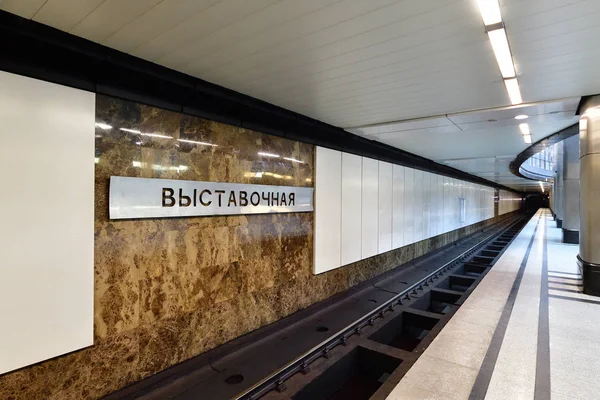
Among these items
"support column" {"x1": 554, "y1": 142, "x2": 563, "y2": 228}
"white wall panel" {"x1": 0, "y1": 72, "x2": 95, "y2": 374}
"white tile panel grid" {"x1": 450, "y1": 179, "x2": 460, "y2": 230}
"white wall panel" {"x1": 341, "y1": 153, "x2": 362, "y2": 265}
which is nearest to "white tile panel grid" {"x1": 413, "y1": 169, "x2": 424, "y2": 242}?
"white wall panel" {"x1": 341, "y1": 153, "x2": 362, "y2": 265}

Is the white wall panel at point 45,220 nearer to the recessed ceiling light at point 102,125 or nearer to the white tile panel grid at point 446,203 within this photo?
the recessed ceiling light at point 102,125

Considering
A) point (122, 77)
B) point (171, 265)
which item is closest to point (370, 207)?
point (171, 265)

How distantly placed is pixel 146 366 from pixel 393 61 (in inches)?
153

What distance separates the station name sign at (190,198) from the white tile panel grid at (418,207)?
5.92 metres

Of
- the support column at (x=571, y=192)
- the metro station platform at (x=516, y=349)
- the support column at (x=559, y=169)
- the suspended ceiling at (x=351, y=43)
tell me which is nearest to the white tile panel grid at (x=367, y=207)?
the suspended ceiling at (x=351, y=43)

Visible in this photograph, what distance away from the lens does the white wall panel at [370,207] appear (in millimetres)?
6836

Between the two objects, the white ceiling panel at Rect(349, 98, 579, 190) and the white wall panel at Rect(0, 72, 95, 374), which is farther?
the white ceiling panel at Rect(349, 98, 579, 190)

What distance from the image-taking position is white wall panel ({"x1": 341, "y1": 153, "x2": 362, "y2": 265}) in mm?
6195

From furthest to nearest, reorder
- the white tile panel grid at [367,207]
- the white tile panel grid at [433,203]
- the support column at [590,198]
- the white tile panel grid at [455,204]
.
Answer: the white tile panel grid at [455,204] → the white tile panel grid at [433,203] → the white tile panel grid at [367,207] → the support column at [590,198]

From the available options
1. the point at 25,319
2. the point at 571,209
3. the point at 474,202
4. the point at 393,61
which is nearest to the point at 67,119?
the point at 25,319

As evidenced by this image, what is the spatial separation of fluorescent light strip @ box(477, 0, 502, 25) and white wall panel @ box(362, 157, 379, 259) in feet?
15.5

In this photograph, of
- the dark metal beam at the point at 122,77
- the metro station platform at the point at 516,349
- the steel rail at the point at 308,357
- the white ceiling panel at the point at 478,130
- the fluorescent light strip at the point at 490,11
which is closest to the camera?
the fluorescent light strip at the point at 490,11

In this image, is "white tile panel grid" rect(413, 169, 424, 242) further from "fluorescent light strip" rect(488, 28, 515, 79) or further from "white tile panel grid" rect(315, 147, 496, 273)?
"fluorescent light strip" rect(488, 28, 515, 79)

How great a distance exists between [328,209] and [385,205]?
2.60m
